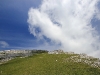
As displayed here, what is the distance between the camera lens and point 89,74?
46.0 m

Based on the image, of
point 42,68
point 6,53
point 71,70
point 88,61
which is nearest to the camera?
point 71,70

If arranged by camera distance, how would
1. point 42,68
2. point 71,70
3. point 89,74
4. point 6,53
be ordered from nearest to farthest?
1. point 89,74
2. point 71,70
3. point 42,68
4. point 6,53

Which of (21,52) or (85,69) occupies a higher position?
(21,52)

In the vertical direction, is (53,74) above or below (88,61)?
below

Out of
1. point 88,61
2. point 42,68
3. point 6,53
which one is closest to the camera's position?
point 42,68

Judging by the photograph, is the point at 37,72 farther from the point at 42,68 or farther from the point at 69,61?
the point at 69,61

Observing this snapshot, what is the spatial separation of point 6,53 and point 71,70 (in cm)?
6573

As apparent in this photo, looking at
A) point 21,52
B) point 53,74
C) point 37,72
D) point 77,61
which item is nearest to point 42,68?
point 37,72

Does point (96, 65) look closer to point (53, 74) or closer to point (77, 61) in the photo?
point (77, 61)

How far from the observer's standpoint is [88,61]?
59.0 metres

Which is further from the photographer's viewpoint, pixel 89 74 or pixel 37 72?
pixel 37 72

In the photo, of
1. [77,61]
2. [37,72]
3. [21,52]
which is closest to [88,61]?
[77,61]

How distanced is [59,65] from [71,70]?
663cm

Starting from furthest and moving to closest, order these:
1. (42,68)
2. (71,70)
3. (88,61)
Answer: (88,61) → (42,68) → (71,70)
